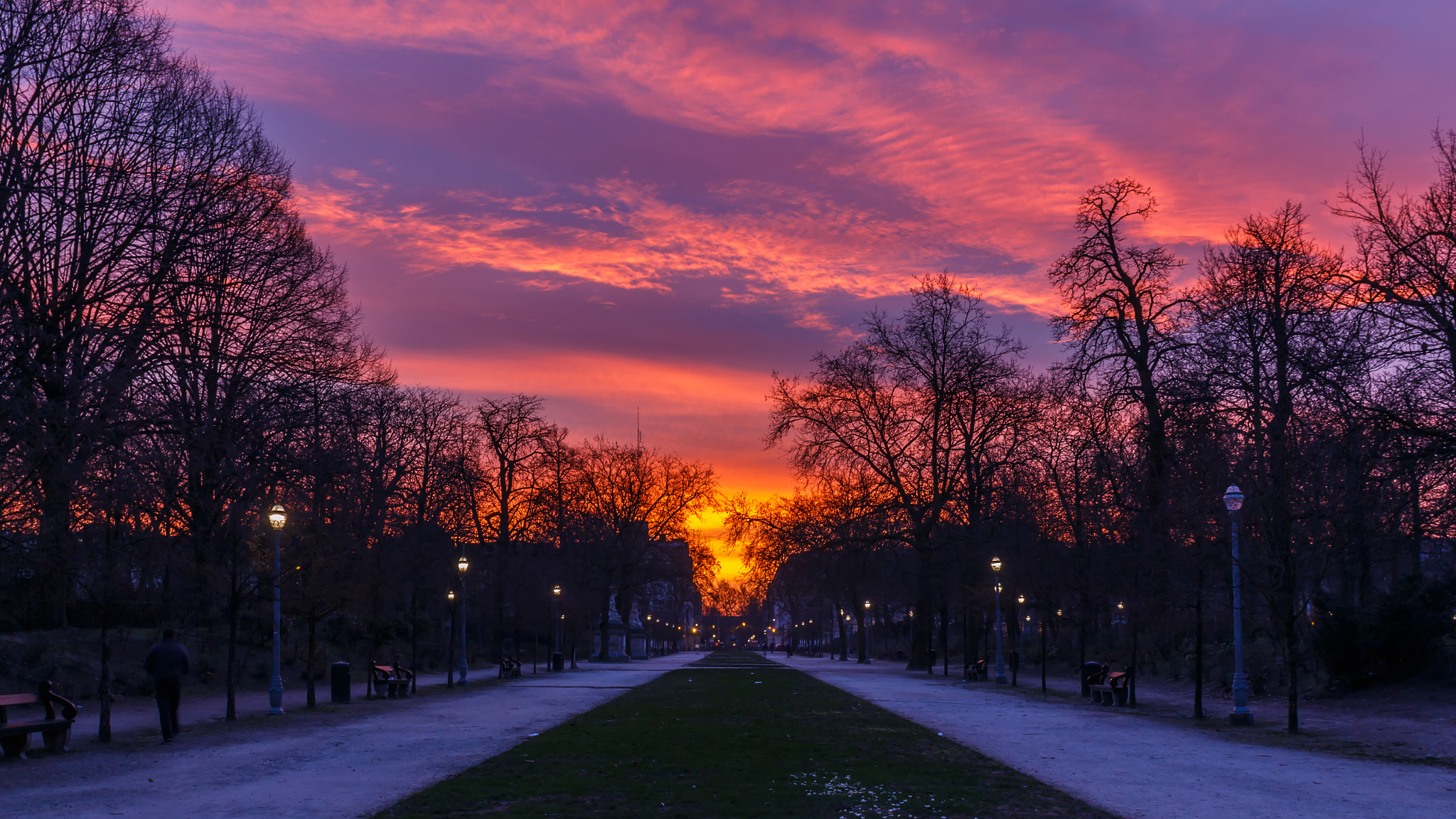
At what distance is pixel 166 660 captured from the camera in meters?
19.3

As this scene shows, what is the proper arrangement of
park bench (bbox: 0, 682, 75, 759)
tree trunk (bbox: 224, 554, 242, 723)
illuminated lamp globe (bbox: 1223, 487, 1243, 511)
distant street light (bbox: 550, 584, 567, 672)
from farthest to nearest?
distant street light (bbox: 550, 584, 567, 672) < tree trunk (bbox: 224, 554, 242, 723) < illuminated lamp globe (bbox: 1223, 487, 1243, 511) < park bench (bbox: 0, 682, 75, 759)

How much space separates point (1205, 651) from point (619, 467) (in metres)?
52.2

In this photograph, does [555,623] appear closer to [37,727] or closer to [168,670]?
[168,670]

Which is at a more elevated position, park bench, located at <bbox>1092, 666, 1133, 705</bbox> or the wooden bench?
park bench, located at <bbox>1092, 666, 1133, 705</bbox>

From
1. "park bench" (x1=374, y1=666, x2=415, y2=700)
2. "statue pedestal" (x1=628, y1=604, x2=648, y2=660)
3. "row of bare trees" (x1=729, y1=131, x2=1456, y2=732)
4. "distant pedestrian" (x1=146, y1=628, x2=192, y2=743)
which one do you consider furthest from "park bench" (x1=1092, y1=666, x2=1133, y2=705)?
"statue pedestal" (x1=628, y1=604, x2=648, y2=660)

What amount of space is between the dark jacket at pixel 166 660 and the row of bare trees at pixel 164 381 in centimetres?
76

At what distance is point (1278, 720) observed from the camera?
22.8 metres

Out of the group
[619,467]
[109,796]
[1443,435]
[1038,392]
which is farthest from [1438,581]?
[619,467]

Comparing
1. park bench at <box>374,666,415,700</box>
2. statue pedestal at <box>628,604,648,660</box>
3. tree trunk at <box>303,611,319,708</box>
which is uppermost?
tree trunk at <box>303,611,319,708</box>

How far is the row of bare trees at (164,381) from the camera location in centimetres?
2038

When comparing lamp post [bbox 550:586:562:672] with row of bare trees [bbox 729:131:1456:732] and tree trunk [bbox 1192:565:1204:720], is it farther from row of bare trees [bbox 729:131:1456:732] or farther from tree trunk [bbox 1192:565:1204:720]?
tree trunk [bbox 1192:565:1204:720]

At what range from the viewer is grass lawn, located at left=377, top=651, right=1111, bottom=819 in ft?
36.9

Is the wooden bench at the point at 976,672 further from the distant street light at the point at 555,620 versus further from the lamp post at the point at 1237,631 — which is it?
the lamp post at the point at 1237,631

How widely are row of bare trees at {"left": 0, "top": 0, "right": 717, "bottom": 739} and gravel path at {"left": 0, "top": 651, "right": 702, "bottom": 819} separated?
2.40 meters
